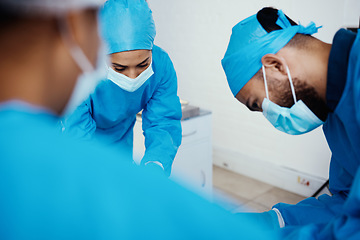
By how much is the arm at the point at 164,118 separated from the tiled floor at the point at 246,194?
110cm

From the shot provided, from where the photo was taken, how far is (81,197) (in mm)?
388

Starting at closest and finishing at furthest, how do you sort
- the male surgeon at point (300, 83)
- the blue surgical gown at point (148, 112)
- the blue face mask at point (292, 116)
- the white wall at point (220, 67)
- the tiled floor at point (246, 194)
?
the male surgeon at point (300, 83) < the blue face mask at point (292, 116) < the blue surgical gown at point (148, 112) < the white wall at point (220, 67) < the tiled floor at point (246, 194)

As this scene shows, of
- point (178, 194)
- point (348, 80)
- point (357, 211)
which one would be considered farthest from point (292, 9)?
point (178, 194)

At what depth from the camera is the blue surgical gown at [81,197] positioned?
0.37 metres

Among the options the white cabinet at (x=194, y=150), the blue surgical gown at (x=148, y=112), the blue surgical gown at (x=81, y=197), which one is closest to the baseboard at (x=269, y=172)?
the white cabinet at (x=194, y=150)

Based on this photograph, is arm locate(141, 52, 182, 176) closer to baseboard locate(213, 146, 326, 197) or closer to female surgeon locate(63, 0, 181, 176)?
female surgeon locate(63, 0, 181, 176)

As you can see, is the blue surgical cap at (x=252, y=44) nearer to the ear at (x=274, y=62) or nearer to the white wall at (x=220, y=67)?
the ear at (x=274, y=62)

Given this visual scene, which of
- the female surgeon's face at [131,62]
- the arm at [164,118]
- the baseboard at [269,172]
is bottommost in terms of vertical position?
the baseboard at [269,172]

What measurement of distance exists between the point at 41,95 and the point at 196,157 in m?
1.91

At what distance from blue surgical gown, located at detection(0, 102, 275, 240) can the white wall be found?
2123 mm

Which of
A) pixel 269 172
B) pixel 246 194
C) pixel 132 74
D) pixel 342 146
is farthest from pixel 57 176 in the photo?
pixel 269 172

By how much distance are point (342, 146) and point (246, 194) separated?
1824 mm

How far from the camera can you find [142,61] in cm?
131

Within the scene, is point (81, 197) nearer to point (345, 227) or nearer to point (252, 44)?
point (345, 227)
